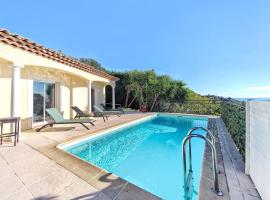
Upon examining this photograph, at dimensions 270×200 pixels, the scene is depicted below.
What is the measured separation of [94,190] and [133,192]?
64cm

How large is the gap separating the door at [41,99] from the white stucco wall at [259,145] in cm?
900

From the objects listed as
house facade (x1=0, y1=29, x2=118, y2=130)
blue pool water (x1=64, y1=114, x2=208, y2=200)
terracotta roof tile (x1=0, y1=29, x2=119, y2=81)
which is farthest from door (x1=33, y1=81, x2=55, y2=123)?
blue pool water (x1=64, y1=114, x2=208, y2=200)

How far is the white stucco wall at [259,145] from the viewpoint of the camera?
7.41 feet

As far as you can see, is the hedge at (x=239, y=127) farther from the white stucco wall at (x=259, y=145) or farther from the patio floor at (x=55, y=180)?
the patio floor at (x=55, y=180)

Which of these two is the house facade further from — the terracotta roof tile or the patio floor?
the patio floor

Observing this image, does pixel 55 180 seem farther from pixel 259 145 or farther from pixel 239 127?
pixel 239 127

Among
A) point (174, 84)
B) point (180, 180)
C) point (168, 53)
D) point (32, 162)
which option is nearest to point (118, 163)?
point (180, 180)

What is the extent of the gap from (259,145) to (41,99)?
9.43m

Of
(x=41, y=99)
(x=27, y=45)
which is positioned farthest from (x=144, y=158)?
(x=41, y=99)

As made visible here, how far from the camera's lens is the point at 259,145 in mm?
2607

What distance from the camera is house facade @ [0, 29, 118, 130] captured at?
564 cm

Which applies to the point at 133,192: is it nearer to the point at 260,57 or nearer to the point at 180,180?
the point at 180,180

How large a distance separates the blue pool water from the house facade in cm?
312

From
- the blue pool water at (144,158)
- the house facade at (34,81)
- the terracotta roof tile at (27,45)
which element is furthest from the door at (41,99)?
the blue pool water at (144,158)
